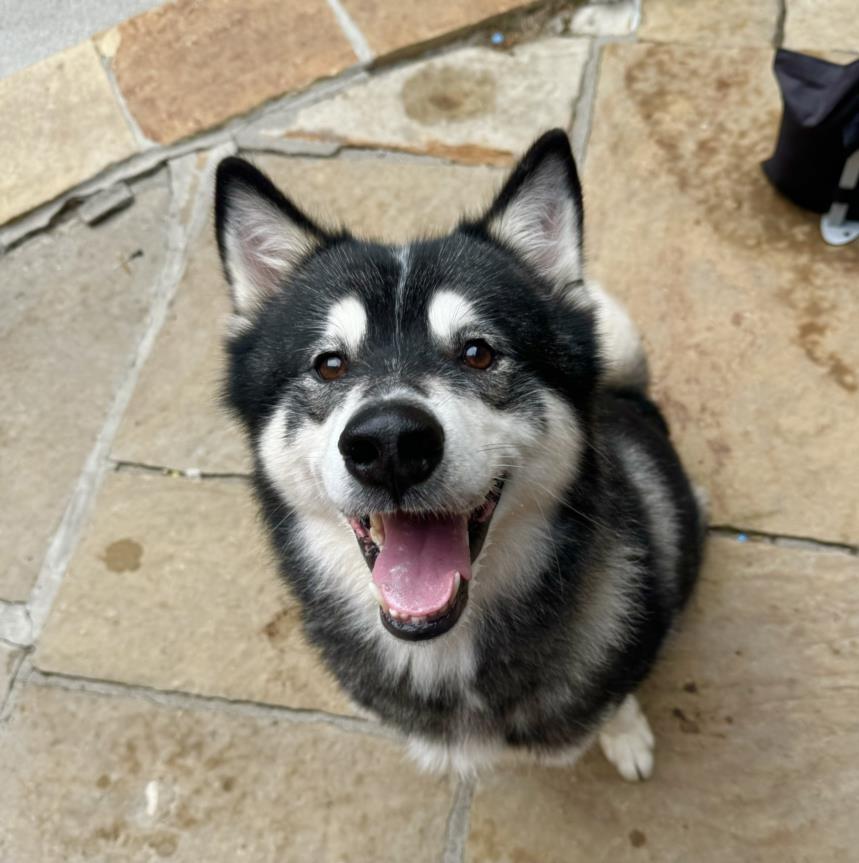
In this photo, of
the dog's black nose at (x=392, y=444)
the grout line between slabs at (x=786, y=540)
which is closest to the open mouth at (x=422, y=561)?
the dog's black nose at (x=392, y=444)

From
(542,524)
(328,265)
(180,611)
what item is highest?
(328,265)

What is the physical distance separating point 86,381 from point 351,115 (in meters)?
1.74

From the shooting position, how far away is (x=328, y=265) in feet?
6.89

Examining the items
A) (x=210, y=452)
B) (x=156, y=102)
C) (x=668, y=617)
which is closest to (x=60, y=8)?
(x=156, y=102)

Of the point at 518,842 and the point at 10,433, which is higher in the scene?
the point at 10,433

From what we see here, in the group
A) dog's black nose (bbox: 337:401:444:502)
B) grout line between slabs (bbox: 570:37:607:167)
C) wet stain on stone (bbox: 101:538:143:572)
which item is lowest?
wet stain on stone (bbox: 101:538:143:572)

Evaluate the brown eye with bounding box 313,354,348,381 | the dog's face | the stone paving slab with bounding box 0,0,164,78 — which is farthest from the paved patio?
the brown eye with bounding box 313,354,348,381

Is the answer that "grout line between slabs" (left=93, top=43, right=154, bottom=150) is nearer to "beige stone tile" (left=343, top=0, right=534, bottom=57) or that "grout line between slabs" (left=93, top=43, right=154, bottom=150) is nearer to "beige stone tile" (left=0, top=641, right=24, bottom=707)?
"beige stone tile" (left=343, top=0, right=534, bottom=57)

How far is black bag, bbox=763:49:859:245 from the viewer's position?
9.61ft

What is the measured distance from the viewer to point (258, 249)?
2.22 meters

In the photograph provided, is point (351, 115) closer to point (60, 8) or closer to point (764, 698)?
point (60, 8)

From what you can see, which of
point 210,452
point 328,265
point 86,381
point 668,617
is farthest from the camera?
point 86,381

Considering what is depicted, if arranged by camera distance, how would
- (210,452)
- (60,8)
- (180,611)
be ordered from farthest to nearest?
(60,8) → (210,452) → (180,611)

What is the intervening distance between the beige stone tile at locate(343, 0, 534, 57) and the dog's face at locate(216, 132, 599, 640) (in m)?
2.21
